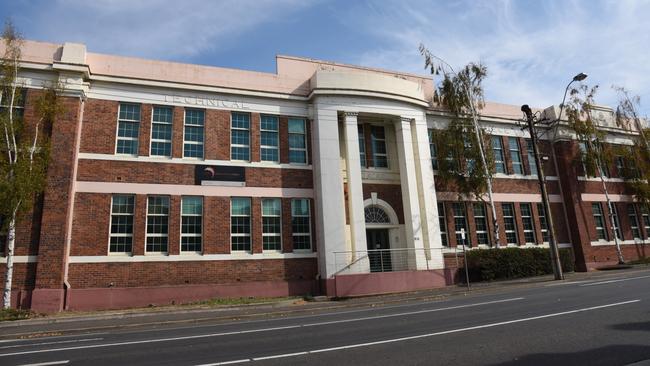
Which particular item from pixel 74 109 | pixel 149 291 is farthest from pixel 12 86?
pixel 149 291

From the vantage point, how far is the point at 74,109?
17.6 metres

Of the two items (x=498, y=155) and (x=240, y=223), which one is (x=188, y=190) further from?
(x=498, y=155)

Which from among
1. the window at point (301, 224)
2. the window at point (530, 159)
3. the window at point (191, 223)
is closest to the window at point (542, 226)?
the window at point (530, 159)

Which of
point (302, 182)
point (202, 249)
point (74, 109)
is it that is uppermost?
point (74, 109)

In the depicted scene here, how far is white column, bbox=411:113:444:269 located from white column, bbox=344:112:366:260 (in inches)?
139

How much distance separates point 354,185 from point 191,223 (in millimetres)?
7717

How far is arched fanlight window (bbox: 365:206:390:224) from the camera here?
22188mm

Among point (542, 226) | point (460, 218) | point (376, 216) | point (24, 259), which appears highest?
point (376, 216)

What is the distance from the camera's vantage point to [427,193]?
73.7 feet

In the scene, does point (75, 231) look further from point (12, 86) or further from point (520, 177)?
point (520, 177)

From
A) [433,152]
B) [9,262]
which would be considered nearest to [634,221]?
[433,152]

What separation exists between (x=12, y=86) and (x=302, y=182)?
12.4 metres

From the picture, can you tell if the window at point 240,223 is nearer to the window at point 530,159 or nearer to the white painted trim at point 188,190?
the white painted trim at point 188,190

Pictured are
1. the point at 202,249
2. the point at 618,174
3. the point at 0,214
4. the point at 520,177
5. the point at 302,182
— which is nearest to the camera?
the point at 0,214
